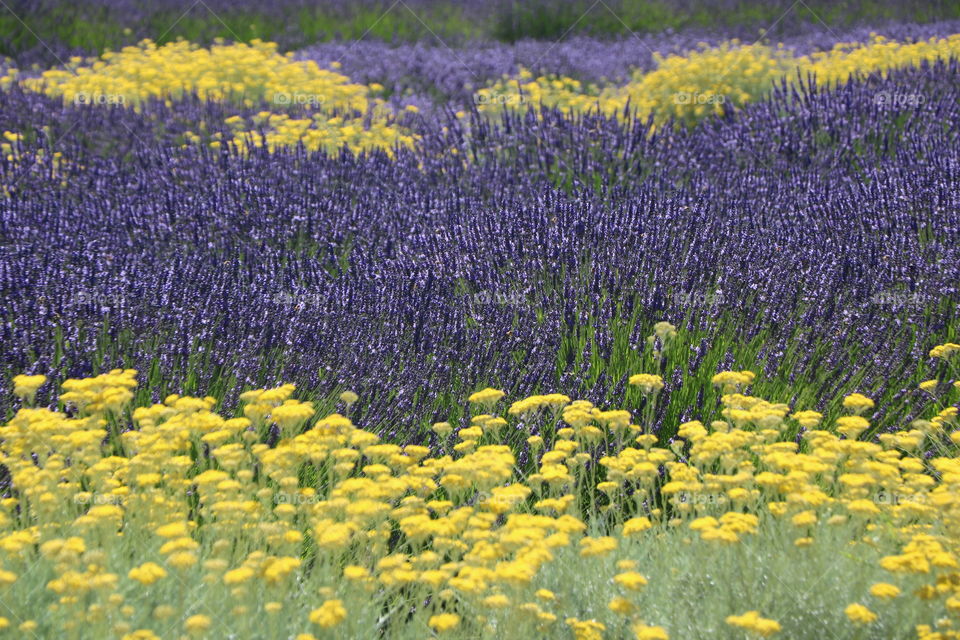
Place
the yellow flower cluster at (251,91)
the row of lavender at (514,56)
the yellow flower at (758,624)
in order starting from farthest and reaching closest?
1. the row of lavender at (514,56)
2. the yellow flower cluster at (251,91)
3. the yellow flower at (758,624)

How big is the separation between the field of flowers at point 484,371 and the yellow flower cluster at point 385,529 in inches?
0.5

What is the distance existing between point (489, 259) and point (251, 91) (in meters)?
5.76

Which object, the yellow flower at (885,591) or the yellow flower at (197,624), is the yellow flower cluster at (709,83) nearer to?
the yellow flower at (885,591)

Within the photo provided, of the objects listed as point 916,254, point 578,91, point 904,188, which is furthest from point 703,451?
point 578,91

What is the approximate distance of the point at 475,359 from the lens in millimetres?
3508

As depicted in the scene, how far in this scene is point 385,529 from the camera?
253cm

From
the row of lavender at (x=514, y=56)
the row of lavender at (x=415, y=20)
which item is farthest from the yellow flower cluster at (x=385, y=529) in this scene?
the row of lavender at (x=415, y=20)

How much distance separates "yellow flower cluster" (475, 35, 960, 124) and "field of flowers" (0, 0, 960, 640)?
0.77 ft

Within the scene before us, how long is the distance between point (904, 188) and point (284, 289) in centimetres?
281

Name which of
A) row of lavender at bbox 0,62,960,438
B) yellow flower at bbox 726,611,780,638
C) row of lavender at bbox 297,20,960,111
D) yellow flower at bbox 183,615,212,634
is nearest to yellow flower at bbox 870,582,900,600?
yellow flower at bbox 726,611,780,638

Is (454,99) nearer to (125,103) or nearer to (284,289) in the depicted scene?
(125,103)

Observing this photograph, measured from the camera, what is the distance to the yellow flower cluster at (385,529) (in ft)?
6.79

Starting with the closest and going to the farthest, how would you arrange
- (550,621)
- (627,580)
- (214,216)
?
(627,580), (550,621), (214,216)

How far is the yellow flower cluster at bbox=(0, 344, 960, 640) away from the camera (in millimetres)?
2068
